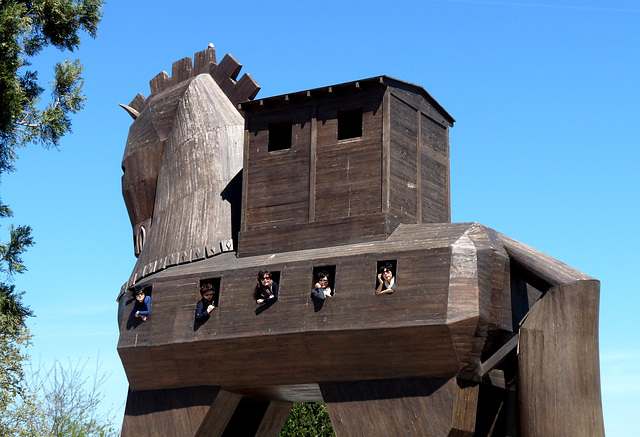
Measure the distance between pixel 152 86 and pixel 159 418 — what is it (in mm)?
8536

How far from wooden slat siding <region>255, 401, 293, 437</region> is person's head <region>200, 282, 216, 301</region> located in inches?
160

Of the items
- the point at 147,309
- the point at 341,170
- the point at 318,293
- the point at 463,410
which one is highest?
the point at 341,170

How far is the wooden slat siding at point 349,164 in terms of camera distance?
56.0 ft

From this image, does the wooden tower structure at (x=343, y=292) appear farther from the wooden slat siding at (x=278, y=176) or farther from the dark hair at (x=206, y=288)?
the dark hair at (x=206, y=288)

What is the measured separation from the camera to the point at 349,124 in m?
18.9

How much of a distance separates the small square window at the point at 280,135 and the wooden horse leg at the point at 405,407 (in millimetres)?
5178

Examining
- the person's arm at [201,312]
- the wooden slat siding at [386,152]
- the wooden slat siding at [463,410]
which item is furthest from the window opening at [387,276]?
the person's arm at [201,312]

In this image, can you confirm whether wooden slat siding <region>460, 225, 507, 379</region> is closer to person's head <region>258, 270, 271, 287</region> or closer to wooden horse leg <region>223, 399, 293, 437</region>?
person's head <region>258, 270, 271, 287</region>

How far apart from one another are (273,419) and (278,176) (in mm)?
5999

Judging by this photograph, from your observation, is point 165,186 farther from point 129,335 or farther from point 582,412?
point 582,412

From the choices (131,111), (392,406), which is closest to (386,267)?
(392,406)

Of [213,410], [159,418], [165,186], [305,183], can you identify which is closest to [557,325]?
[305,183]

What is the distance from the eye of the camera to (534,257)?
16.2 m

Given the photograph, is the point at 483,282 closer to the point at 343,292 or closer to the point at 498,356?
the point at 498,356
